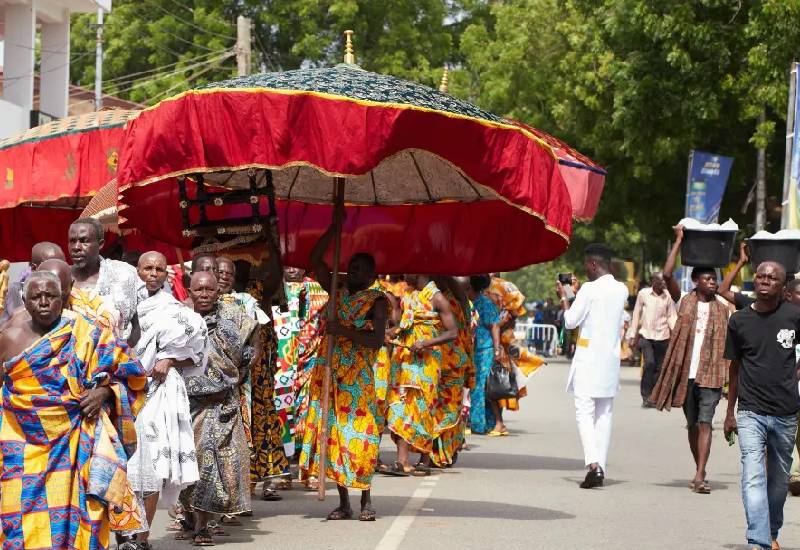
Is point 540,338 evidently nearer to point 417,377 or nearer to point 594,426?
point 417,377

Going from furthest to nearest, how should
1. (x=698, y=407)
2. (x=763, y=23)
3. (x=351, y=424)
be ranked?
(x=763, y=23), (x=698, y=407), (x=351, y=424)

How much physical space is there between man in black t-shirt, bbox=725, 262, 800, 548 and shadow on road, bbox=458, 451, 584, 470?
534 cm

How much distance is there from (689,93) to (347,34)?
2038 cm

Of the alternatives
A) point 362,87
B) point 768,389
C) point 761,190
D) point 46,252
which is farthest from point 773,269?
point 761,190

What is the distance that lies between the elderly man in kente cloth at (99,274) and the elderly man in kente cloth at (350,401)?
Answer: 173 cm

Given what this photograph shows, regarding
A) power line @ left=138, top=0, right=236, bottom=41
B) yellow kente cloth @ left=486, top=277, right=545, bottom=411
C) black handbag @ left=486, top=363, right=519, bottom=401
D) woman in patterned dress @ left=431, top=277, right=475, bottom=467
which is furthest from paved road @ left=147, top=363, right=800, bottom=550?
power line @ left=138, top=0, right=236, bottom=41

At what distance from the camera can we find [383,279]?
19422mm

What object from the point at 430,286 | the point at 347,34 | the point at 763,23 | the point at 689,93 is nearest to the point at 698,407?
the point at 430,286

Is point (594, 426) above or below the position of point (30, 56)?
below

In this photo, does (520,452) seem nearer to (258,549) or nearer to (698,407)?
(698,407)

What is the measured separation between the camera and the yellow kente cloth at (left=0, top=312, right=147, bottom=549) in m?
7.42

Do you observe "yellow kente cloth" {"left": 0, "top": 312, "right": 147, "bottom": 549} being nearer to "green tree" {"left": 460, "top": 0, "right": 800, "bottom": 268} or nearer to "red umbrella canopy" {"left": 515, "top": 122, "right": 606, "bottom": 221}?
"red umbrella canopy" {"left": 515, "top": 122, "right": 606, "bottom": 221}

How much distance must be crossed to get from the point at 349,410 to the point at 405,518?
0.89 m

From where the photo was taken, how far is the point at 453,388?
1489cm
